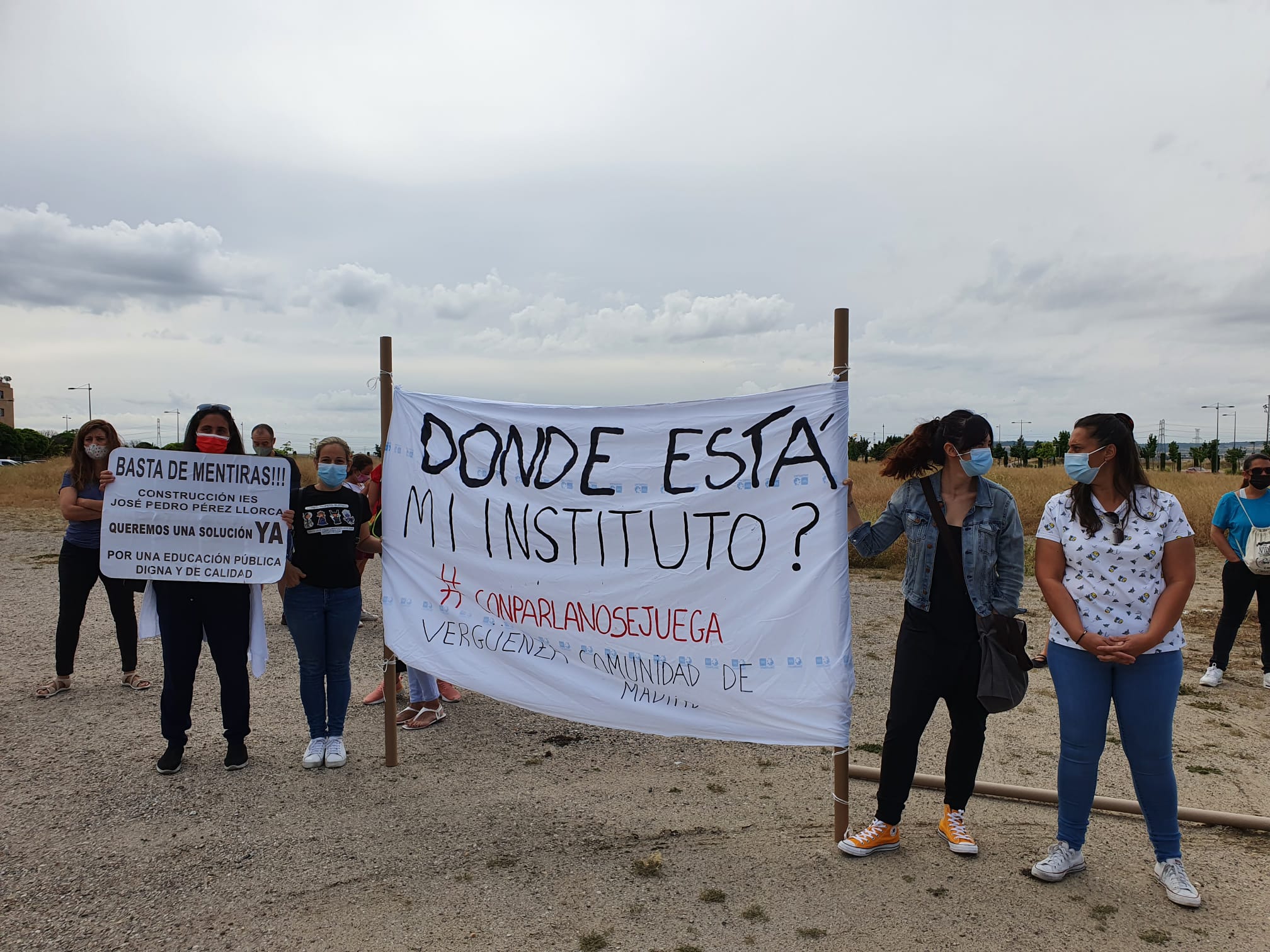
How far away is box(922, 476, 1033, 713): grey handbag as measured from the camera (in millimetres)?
3322

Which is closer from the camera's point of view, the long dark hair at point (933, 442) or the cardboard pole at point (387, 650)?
the long dark hair at point (933, 442)

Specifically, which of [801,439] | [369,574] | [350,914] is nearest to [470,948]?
[350,914]

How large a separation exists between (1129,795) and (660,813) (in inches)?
102

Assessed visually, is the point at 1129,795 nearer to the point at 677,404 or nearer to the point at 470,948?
the point at 677,404

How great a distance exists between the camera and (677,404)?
13.3 ft

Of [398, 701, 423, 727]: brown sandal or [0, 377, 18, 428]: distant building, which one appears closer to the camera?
[398, 701, 423, 727]: brown sandal

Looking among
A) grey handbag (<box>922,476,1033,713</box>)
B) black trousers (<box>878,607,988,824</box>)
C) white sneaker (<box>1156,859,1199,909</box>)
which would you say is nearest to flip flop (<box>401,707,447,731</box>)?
black trousers (<box>878,607,988,824</box>)

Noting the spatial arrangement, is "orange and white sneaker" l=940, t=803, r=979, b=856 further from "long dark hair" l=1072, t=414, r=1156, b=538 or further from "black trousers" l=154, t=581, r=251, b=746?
"black trousers" l=154, t=581, r=251, b=746

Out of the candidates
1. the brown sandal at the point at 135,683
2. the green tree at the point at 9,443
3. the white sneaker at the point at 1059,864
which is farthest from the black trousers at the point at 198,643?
the green tree at the point at 9,443

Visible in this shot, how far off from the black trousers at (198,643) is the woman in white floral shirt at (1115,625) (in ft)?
14.0

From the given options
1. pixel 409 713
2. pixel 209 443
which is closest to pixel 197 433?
pixel 209 443

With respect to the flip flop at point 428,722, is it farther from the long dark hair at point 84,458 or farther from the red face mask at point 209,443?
the long dark hair at point 84,458

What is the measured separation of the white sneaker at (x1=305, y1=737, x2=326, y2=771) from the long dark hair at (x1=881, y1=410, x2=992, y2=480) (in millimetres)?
3623

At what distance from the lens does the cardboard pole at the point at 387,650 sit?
185 inches
